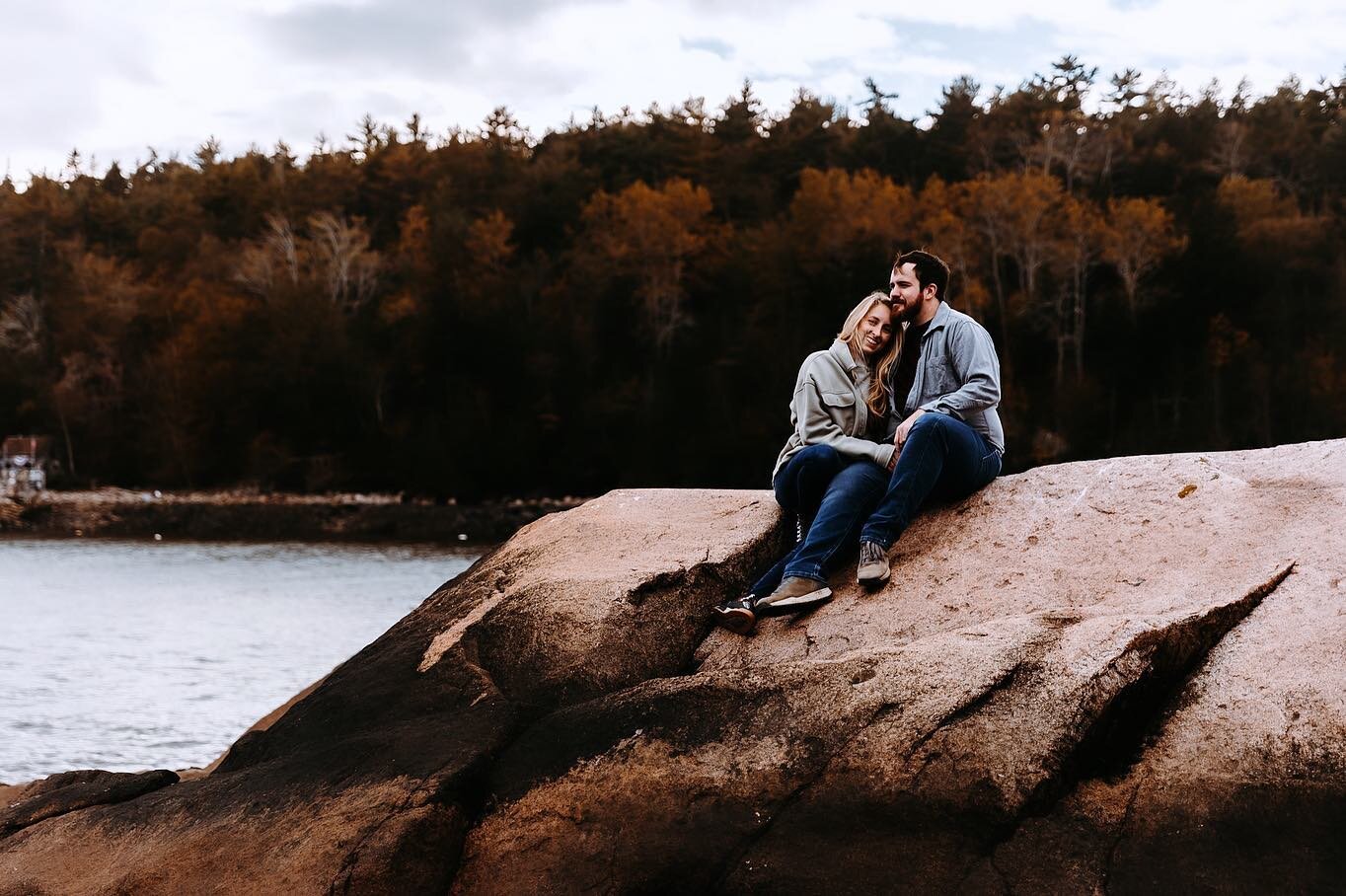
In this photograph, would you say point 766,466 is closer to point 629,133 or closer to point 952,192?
point 952,192

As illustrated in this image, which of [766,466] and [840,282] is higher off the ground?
[840,282]

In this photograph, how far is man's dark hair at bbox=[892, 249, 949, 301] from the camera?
656cm

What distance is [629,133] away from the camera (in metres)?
73.0

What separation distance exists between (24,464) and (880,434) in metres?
62.8

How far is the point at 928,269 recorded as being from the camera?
21.6 ft

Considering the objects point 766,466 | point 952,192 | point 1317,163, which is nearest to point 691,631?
point 766,466

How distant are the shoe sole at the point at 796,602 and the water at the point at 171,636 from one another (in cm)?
892

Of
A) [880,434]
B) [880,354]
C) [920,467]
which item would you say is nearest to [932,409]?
[920,467]


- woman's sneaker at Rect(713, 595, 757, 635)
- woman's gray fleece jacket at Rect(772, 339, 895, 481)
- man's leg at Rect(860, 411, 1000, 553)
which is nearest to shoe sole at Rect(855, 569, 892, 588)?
man's leg at Rect(860, 411, 1000, 553)

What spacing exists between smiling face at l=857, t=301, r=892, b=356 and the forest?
41.2 meters

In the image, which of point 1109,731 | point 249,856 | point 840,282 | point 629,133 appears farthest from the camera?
point 629,133

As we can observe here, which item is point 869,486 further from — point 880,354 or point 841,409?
point 880,354

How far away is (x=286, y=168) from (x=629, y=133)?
82.1ft

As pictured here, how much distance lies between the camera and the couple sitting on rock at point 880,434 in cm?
608
